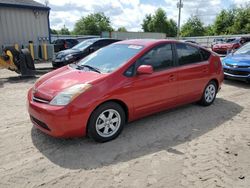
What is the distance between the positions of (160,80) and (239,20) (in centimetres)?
5009

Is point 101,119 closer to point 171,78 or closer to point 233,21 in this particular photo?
point 171,78

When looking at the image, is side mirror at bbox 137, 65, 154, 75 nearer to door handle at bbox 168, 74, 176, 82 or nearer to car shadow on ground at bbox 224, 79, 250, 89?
door handle at bbox 168, 74, 176, 82

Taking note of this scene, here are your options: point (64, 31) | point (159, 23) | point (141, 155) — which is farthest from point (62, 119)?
point (64, 31)

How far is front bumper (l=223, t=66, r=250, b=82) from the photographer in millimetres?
7942

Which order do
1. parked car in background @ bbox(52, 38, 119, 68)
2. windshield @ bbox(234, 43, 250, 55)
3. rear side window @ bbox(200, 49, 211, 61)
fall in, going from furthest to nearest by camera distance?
parked car in background @ bbox(52, 38, 119, 68)
windshield @ bbox(234, 43, 250, 55)
rear side window @ bbox(200, 49, 211, 61)

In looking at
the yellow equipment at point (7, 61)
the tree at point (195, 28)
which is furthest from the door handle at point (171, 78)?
the tree at point (195, 28)

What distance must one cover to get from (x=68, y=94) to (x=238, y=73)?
6471mm

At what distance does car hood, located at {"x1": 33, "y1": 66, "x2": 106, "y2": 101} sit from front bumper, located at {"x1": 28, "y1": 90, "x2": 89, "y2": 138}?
8.2 inches

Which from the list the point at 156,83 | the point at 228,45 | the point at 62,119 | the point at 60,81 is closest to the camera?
the point at 62,119

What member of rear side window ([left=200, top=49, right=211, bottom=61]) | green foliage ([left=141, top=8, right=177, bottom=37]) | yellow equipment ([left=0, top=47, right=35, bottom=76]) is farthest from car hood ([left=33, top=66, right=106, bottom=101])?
green foliage ([left=141, top=8, right=177, bottom=37])

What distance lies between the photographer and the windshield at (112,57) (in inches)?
171

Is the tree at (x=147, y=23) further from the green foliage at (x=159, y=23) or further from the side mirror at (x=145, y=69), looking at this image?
the side mirror at (x=145, y=69)

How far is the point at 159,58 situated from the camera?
4.79m

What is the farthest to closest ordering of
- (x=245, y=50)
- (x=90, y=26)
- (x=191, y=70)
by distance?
(x=90, y=26) < (x=245, y=50) < (x=191, y=70)
